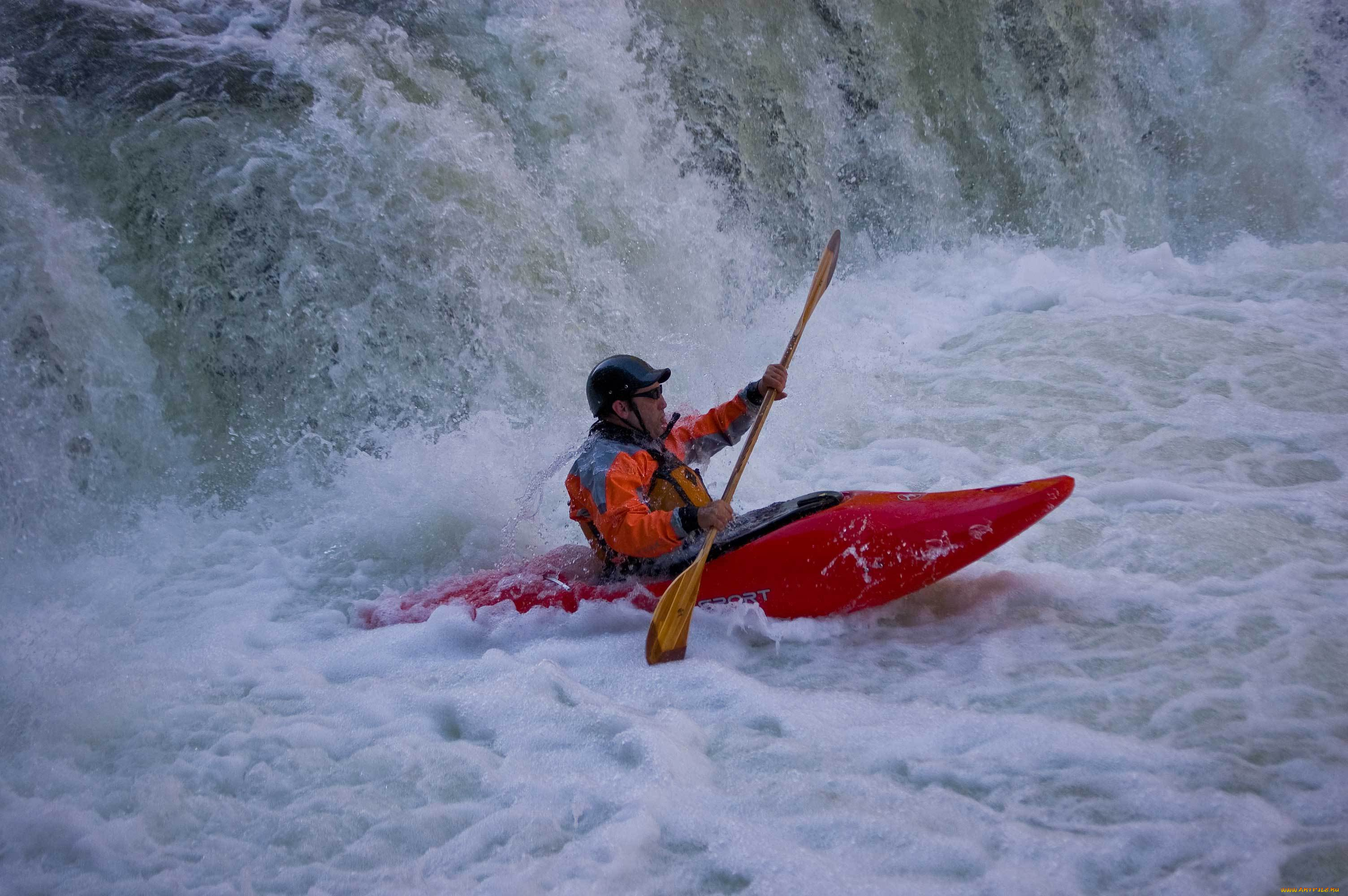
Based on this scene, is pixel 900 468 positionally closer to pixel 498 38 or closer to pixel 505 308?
pixel 505 308

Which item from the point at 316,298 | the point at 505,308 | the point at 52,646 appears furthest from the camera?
the point at 505,308

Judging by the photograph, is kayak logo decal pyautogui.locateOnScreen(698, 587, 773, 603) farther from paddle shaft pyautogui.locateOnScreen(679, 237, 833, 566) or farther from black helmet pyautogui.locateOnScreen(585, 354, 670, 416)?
black helmet pyautogui.locateOnScreen(585, 354, 670, 416)

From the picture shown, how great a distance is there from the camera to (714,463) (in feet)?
15.7

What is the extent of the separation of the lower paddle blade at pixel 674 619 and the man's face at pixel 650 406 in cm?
50

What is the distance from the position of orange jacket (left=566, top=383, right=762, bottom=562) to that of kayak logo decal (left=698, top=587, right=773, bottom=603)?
27 centimetres

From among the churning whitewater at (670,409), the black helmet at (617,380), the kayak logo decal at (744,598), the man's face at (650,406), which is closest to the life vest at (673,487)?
the man's face at (650,406)

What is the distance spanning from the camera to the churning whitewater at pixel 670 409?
2203mm

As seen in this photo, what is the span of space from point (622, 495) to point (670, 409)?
2336mm

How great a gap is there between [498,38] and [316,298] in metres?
2.21

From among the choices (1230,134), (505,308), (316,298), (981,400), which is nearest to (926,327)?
(981,400)

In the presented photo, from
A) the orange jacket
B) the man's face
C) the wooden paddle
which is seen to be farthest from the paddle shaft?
the man's face

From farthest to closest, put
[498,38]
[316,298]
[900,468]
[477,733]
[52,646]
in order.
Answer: [498,38], [316,298], [900,468], [52,646], [477,733]

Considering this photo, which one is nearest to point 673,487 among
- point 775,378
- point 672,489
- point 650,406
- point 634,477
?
point 672,489

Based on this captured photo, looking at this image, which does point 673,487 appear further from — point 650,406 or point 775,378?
point 775,378
